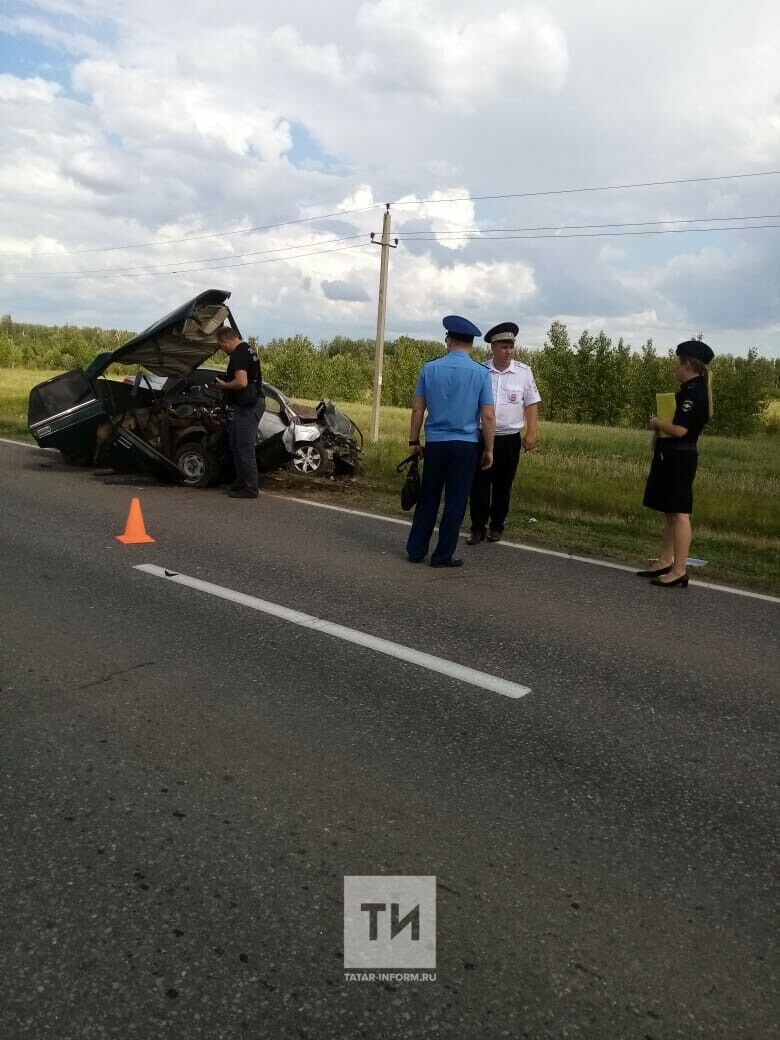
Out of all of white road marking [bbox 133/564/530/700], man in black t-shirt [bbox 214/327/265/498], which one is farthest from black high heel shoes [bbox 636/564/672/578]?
man in black t-shirt [bbox 214/327/265/498]

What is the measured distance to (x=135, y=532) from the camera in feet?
25.0

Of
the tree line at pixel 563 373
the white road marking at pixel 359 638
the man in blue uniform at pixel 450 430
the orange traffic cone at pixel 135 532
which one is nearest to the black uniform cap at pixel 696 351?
the man in blue uniform at pixel 450 430

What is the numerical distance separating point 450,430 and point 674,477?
182 cm

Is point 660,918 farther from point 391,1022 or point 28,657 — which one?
point 28,657

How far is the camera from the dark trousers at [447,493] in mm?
6992

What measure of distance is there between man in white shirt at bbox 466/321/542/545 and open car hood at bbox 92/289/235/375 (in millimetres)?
3698

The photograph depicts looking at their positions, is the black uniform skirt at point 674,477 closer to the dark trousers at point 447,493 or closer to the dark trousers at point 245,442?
the dark trousers at point 447,493

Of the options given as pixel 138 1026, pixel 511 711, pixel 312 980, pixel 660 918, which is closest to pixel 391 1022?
pixel 312 980

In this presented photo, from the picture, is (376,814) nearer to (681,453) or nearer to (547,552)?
(681,453)

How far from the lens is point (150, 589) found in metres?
5.96

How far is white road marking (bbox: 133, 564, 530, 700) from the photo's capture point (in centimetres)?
441

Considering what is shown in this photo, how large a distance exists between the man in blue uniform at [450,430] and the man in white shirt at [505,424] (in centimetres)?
88

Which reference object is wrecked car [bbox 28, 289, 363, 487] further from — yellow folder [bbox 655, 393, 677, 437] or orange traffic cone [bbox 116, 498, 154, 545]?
yellow folder [bbox 655, 393, 677, 437]

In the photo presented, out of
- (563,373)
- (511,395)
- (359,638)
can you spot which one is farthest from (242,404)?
(563,373)
